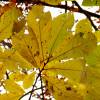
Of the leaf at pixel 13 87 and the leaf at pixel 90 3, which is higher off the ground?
the leaf at pixel 90 3

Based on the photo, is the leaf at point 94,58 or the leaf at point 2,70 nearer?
the leaf at point 94,58

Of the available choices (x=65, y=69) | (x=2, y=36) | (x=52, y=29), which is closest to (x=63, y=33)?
(x=52, y=29)

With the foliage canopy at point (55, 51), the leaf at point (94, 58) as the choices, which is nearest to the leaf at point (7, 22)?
the foliage canopy at point (55, 51)

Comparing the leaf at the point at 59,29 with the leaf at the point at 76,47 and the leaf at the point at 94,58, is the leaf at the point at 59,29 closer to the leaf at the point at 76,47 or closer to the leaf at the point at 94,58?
the leaf at the point at 76,47

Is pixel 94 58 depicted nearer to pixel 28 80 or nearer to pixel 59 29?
pixel 59 29

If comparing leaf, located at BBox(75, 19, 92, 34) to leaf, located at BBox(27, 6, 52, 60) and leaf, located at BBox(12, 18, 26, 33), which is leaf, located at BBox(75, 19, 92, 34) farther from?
leaf, located at BBox(12, 18, 26, 33)

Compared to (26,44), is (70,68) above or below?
below

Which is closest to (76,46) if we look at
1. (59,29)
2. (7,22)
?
(59,29)
